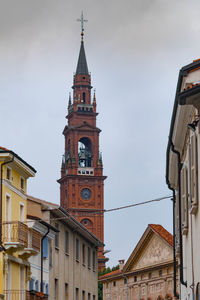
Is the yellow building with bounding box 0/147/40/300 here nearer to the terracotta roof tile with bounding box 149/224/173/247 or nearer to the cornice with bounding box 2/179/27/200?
the cornice with bounding box 2/179/27/200

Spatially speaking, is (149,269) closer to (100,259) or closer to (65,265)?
(65,265)

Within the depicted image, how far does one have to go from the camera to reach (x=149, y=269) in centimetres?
8981

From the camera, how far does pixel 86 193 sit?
164500 mm

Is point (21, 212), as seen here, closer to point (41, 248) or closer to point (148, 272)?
point (41, 248)

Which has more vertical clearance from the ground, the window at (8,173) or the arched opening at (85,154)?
the arched opening at (85,154)

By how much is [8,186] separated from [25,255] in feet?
13.9

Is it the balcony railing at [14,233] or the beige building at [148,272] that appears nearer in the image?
the balcony railing at [14,233]

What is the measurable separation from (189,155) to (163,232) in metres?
66.7

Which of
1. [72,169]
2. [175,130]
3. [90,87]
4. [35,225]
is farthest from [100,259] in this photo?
[175,130]

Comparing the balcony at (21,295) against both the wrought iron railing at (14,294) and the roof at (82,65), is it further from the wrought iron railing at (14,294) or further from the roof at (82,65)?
the roof at (82,65)

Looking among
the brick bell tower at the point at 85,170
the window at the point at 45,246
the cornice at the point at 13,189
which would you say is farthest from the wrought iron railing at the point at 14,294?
the brick bell tower at the point at 85,170

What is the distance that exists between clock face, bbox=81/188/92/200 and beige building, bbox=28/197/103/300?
9833 cm

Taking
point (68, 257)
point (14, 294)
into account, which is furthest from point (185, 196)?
point (68, 257)

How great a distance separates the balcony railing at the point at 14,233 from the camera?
3431cm
